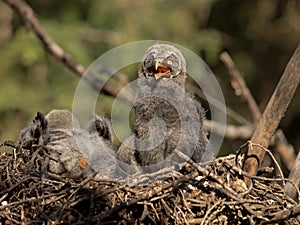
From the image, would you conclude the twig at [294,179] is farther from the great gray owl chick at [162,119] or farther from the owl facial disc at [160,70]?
the owl facial disc at [160,70]

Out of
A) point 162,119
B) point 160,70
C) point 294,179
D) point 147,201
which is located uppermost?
point 160,70

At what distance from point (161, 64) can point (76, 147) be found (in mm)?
711

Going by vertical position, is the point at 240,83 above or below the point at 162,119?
above

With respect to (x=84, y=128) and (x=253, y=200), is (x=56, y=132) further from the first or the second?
(x=253, y=200)

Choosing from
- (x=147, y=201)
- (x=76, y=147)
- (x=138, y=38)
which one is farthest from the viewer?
(x=138, y=38)

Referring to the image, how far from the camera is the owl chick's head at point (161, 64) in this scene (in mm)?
4613

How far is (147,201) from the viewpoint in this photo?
3.80 m

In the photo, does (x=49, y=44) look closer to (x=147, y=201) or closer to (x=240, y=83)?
(x=240, y=83)

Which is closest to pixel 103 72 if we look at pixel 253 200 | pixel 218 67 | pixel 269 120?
pixel 269 120

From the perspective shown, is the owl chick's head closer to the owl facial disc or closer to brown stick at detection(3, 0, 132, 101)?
the owl facial disc

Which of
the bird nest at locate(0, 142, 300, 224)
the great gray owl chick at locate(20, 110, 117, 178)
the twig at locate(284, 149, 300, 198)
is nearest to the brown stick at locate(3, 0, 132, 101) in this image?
the great gray owl chick at locate(20, 110, 117, 178)

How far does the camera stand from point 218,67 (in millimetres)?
10719

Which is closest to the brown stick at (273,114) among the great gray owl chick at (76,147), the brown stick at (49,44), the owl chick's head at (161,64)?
the owl chick's head at (161,64)

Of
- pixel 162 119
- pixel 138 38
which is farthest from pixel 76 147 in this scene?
pixel 138 38
